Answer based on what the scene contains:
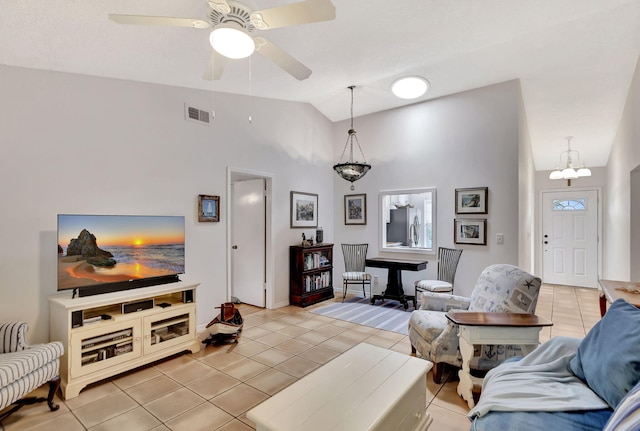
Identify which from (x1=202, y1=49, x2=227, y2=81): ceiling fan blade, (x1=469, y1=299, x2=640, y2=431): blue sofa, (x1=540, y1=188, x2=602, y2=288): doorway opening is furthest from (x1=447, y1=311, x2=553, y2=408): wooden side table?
(x1=540, y1=188, x2=602, y2=288): doorway opening

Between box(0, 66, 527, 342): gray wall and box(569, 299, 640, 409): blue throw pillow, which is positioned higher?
box(0, 66, 527, 342): gray wall

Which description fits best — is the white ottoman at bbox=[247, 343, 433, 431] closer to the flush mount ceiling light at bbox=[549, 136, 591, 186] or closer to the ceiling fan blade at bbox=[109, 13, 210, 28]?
the ceiling fan blade at bbox=[109, 13, 210, 28]

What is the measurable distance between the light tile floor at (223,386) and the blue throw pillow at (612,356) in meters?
0.89

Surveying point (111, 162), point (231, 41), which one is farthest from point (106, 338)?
point (231, 41)

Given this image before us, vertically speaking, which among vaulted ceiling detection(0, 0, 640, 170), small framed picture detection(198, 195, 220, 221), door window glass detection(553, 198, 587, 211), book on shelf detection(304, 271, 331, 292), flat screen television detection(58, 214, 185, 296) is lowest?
book on shelf detection(304, 271, 331, 292)

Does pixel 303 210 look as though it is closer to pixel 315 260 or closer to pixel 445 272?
pixel 315 260

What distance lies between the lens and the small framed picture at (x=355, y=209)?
5.72 m

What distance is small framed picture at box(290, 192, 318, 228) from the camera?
516 cm

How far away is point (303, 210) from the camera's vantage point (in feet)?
17.6

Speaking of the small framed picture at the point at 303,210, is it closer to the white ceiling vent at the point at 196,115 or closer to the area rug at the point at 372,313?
the area rug at the point at 372,313

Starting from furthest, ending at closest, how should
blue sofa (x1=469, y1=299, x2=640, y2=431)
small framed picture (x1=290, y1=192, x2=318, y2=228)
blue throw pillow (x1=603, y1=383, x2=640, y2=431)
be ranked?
small framed picture (x1=290, y1=192, x2=318, y2=228) < blue sofa (x1=469, y1=299, x2=640, y2=431) < blue throw pillow (x1=603, y1=383, x2=640, y2=431)

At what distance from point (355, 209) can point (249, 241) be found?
200cm

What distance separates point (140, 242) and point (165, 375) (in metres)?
1.24

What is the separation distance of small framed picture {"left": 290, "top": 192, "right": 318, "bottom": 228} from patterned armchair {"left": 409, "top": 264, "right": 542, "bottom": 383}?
2.77m
